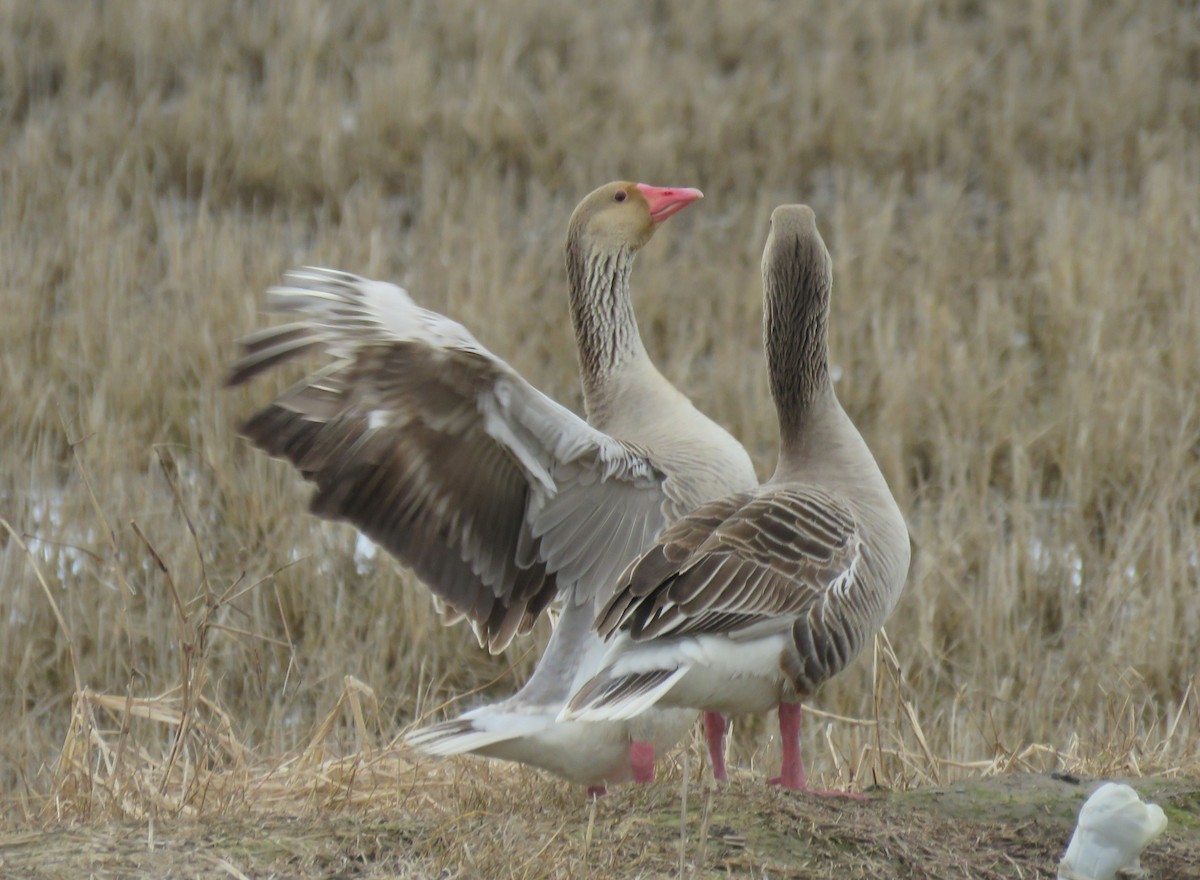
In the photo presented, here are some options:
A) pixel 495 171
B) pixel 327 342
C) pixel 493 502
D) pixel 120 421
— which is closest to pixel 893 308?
pixel 495 171

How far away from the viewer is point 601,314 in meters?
4.47

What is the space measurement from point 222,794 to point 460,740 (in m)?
0.64

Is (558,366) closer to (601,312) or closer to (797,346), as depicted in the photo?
(601,312)

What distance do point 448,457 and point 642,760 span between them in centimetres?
85

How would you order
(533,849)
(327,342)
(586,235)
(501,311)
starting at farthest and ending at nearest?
(501,311) < (586,235) < (327,342) < (533,849)

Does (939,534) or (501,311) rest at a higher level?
(501,311)

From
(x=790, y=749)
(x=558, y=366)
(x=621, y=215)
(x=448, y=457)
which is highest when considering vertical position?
(x=621, y=215)

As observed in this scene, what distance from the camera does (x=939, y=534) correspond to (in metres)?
5.87

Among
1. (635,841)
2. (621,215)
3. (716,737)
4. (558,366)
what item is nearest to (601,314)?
(621,215)

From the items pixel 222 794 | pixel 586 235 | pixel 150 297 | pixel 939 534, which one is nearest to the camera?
pixel 222 794

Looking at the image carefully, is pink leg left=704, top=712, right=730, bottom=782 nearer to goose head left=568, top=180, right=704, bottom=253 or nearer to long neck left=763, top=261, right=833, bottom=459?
long neck left=763, top=261, right=833, bottom=459

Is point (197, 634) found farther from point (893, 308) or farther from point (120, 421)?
point (893, 308)

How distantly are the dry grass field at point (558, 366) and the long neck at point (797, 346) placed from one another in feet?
2.52

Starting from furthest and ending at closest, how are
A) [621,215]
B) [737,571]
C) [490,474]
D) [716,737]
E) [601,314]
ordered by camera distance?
1. [621,215]
2. [601,314]
3. [490,474]
4. [716,737]
5. [737,571]
